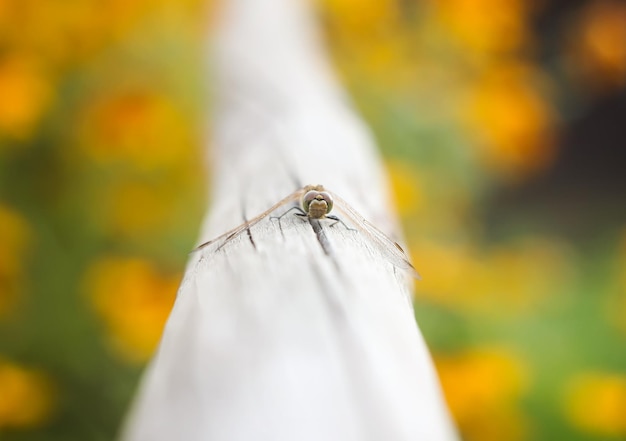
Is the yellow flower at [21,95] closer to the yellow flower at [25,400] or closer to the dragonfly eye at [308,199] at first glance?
the yellow flower at [25,400]

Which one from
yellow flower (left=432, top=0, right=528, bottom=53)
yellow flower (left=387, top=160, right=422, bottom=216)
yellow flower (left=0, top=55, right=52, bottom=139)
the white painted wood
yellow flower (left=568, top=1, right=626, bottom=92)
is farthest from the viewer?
yellow flower (left=568, top=1, right=626, bottom=92)

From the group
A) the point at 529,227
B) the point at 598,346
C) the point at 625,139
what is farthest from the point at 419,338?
the point at 625,139

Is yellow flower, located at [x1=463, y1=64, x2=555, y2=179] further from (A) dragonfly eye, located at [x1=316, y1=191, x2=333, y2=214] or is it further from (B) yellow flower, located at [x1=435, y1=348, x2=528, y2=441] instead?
(A) dragonfly eye, located at [x1=316, y1=191, x2=333, y2=214]

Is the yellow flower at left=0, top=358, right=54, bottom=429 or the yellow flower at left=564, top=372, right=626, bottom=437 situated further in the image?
the yellow flower at left=564, top=372, right=626, bottom=437

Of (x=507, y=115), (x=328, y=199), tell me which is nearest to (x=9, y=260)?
(x=328, y=199)

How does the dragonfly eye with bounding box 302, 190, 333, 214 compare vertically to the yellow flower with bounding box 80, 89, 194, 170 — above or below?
below

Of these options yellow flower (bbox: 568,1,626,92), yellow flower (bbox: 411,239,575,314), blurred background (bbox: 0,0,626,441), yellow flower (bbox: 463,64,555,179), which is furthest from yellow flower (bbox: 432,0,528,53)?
yellow flower (bbox: 411,239,575,314)

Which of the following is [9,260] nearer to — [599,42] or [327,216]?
[327,216]
